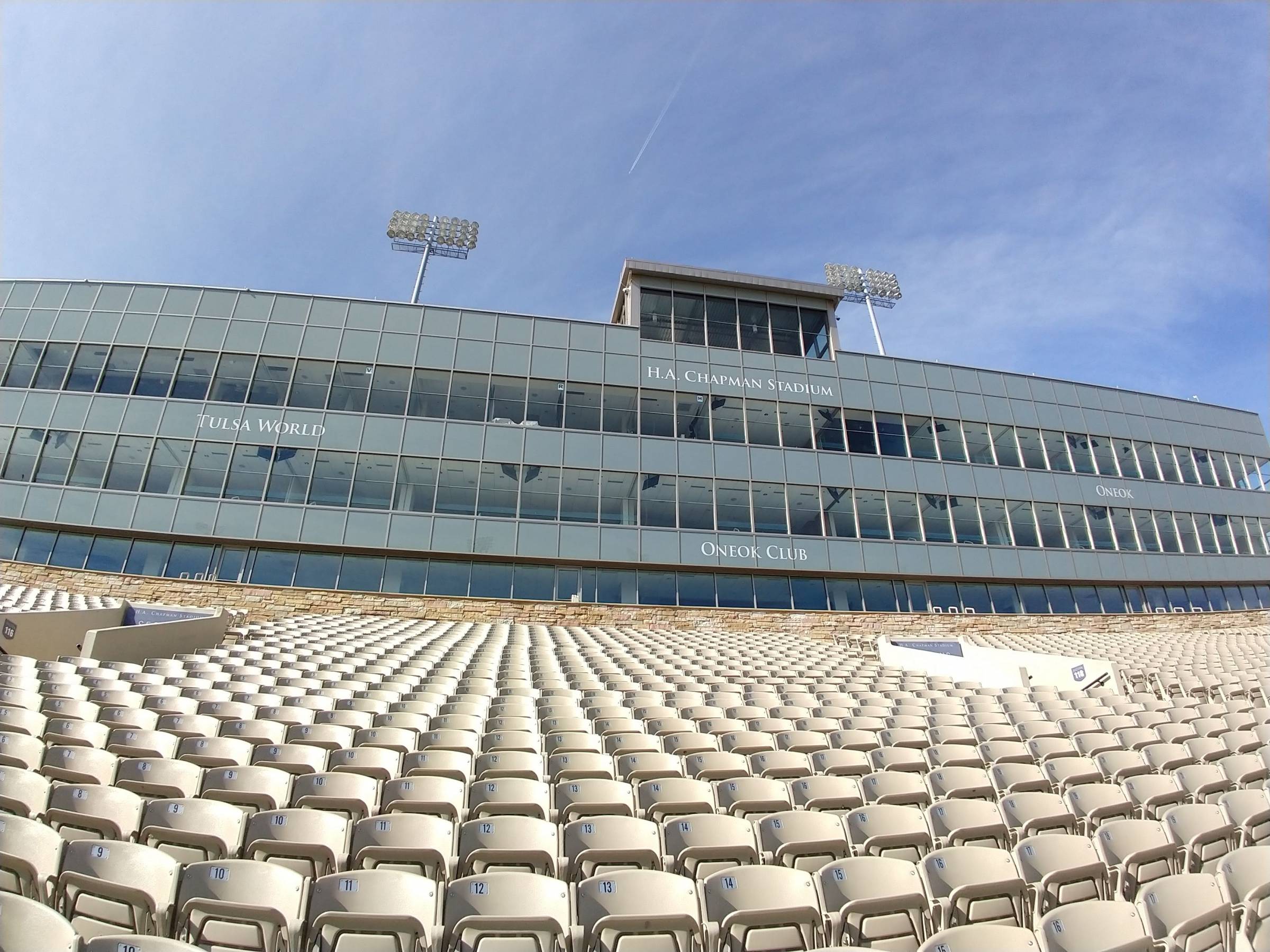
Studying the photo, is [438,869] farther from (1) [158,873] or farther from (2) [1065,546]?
(2) [1065,546]

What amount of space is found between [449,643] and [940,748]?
1001 cm

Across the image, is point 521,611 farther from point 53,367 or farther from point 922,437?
point 53,367

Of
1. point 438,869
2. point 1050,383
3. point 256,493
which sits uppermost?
point 1050,383

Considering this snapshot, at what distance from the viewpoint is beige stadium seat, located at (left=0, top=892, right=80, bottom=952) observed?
2033 mm

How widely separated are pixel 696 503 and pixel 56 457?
2103cm

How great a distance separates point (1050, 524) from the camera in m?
24.1

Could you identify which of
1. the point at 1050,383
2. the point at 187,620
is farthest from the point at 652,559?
the point at 1050,383

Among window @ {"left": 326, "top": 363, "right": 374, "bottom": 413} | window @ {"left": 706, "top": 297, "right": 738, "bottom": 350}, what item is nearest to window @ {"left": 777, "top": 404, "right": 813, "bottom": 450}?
window @ {"left": 706, "top": 297, "right": 738, "bottom": 350}

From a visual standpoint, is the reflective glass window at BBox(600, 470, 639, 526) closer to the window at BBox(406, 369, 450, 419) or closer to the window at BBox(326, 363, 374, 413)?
the window at BBox(406, 369, 450, 419)

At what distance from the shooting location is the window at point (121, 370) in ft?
68.2

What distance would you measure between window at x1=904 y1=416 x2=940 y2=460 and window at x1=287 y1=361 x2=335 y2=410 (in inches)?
860

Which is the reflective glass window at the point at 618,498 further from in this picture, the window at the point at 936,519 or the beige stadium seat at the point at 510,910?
the beige stadium seat at the point at 510,910

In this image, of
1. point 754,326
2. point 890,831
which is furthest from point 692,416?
point 890,831

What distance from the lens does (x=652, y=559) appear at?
20750 mm
